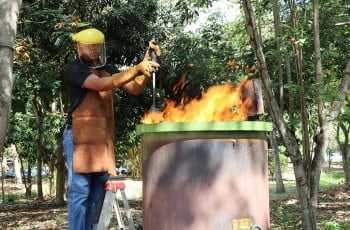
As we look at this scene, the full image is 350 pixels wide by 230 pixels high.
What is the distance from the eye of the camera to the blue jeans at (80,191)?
11.2 ft

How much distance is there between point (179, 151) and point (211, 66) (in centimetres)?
644

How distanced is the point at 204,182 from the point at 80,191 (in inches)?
40.7

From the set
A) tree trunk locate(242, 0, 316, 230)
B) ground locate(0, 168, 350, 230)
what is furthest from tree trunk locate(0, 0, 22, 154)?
ground locate(0, 168, 350, 230)

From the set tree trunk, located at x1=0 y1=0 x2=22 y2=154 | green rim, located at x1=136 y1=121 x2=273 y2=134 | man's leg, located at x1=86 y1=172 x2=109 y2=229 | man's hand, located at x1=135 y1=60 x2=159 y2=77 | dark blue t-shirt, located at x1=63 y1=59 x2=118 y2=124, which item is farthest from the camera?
tree trunk, located at x1=0 y1=0 x2=22 y2=154

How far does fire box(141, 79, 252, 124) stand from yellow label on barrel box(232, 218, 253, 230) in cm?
62

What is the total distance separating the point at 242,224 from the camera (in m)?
2.81

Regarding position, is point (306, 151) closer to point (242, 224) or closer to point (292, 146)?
point (292, 146)

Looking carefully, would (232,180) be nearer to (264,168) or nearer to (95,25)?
(264,168)

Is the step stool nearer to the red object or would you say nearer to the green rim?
the red object

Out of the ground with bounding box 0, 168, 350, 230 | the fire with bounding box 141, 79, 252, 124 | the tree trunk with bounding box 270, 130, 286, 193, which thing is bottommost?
the ground with bounding box 0, 168, 350, 230

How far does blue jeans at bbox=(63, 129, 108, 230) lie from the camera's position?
134 inches

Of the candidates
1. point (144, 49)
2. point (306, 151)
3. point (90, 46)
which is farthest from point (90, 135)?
point (144, 49)

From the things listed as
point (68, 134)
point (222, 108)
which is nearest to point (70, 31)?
point (68, 134)

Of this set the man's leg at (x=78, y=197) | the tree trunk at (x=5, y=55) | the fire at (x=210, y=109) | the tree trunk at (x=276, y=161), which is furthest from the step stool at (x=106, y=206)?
the tree trunk at (x=276, y=161)
